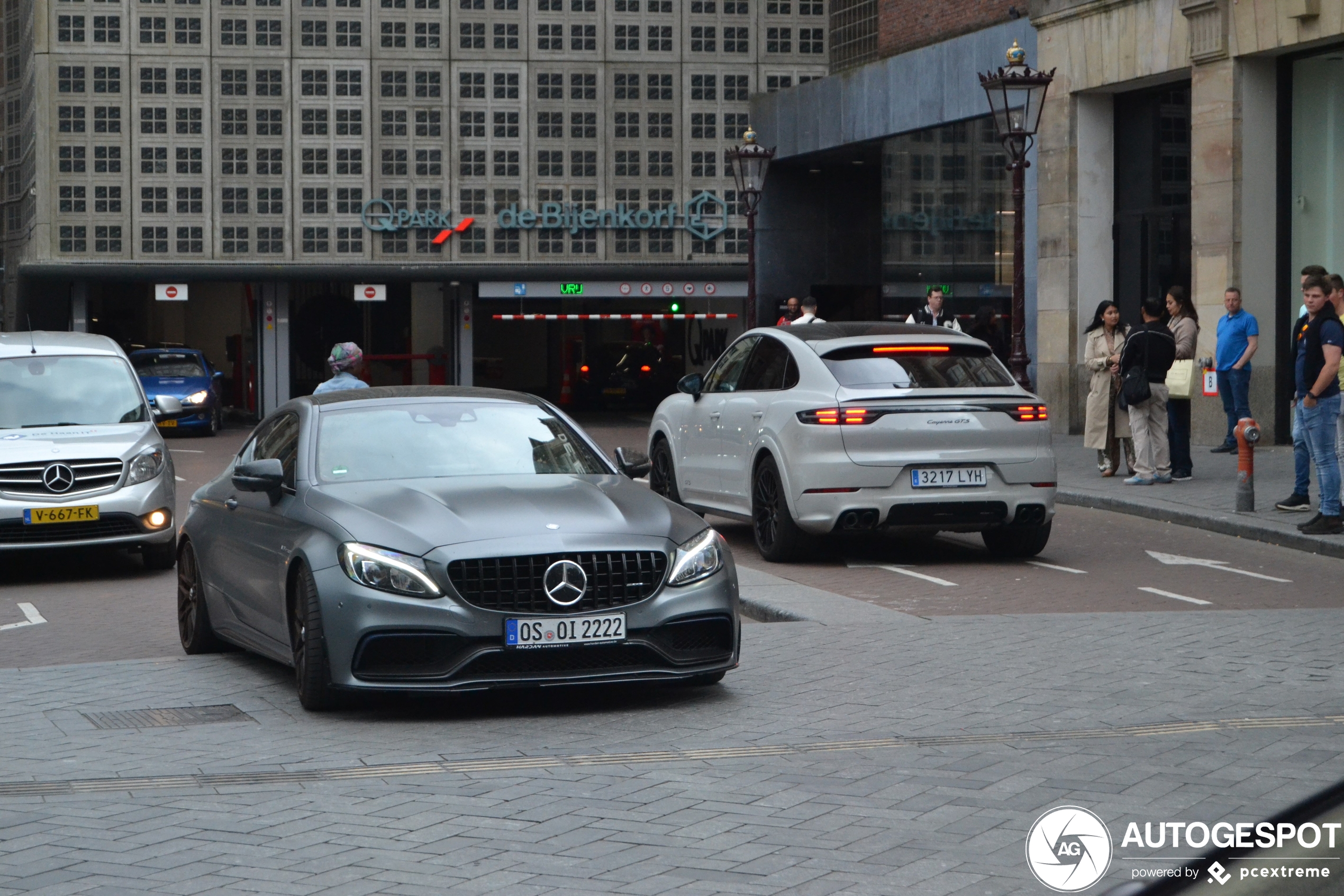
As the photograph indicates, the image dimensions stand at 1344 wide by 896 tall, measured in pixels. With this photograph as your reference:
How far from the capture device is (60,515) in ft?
40.9

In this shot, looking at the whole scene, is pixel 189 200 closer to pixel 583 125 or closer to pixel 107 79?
pixel 107 79

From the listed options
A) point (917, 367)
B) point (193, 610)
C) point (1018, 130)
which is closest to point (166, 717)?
point (193, 610)

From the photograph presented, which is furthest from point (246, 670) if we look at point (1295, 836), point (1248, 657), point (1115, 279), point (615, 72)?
point (615, 72)

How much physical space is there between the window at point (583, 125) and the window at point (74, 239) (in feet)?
37.5

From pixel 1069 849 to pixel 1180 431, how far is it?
13.5 metres

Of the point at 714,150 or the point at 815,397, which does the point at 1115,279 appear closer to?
the point at 815,397

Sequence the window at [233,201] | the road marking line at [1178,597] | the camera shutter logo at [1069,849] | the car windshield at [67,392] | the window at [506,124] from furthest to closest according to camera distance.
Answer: the window at [506,124], the window at [233,201], the car windshield at [67,392], the road marking line at [1178,597], the camera shutter logo at [1069,849]

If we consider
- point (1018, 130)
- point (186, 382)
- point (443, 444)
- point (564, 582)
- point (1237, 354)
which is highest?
point (1018, 130)

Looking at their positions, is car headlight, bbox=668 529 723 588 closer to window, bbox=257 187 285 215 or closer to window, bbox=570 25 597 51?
window, bbox=257 187 285 215

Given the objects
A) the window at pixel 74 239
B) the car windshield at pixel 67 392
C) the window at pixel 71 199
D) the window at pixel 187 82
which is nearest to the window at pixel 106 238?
the window at pixel 74 239

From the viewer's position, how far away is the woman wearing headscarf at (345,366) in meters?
11.3

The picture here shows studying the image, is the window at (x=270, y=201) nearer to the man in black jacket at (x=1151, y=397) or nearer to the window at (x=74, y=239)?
the window at (x=74, y=239)

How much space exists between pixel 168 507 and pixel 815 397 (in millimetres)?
4836

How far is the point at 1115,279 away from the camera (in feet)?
82.7
